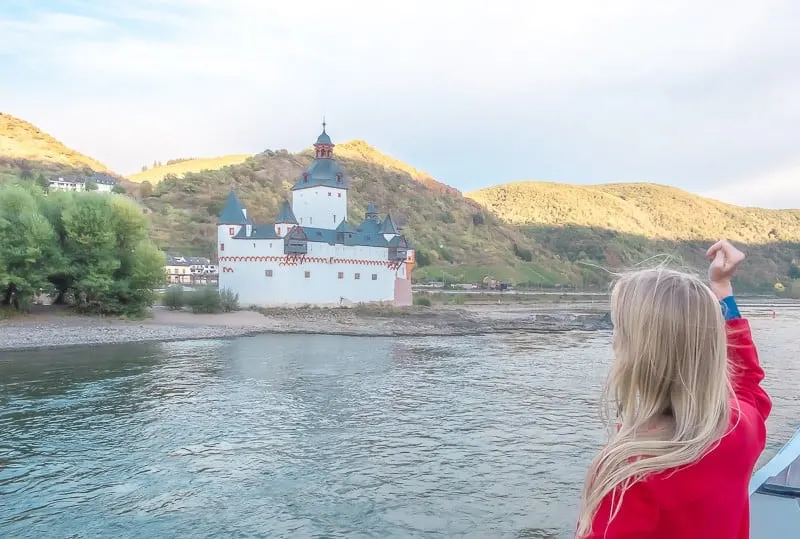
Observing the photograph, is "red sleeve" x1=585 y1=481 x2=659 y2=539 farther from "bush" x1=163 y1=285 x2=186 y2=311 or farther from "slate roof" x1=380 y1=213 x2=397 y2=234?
"slate roof" x1=380 y1=213 x2=397 y2=234

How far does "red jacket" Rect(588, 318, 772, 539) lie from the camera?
1.79 meters

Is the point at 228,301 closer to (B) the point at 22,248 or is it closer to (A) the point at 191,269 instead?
(B) the point at 22,248

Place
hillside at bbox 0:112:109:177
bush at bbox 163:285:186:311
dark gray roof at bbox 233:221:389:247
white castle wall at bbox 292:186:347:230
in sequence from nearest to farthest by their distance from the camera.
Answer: bush at bbox 163:285:186:311
dark gray roof at bbox 233:221:389:247
white castle wall at bbox 292:186:347:230
hillside at bbox 0:112:109:177

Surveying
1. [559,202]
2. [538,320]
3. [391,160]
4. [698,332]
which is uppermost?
[391,160]

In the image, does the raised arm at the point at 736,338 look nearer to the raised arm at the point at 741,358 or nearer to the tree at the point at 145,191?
the raised arm at the point at 741,358

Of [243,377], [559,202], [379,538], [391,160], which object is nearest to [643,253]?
[559,202]

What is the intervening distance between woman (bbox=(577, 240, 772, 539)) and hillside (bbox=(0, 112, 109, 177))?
124454mm

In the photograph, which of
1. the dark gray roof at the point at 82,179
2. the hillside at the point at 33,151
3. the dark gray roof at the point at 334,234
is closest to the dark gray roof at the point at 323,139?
the dark gray roof at the point at 334,234

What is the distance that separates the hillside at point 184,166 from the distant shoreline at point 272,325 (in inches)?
4199

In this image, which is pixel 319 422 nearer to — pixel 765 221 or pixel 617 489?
pixel 617 489

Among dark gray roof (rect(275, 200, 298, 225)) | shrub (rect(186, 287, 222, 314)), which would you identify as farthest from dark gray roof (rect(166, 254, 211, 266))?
shrub (rect(186, 287, 222, 314))

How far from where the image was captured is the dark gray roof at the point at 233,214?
4994 cm

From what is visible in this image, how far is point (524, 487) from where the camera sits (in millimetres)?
10648

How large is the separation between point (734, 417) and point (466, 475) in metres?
9.87
